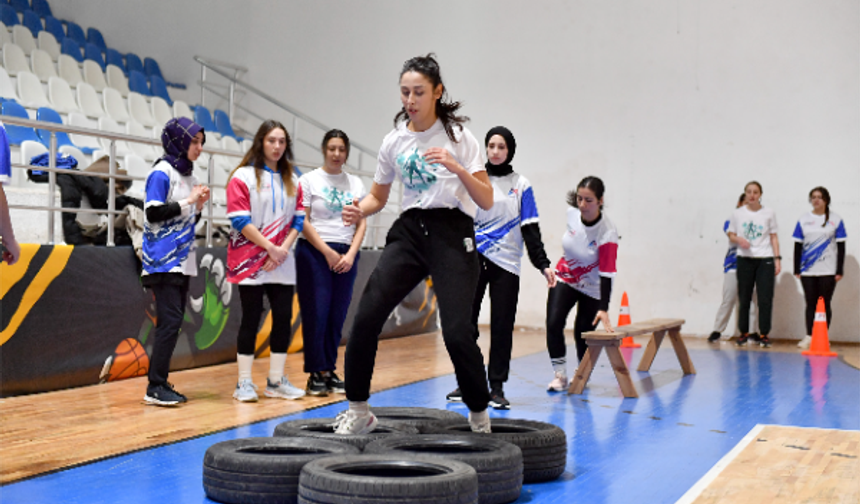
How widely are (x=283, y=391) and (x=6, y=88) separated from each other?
21.1ft

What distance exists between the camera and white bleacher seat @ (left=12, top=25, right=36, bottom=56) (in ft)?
35.8

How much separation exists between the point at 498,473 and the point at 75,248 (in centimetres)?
377

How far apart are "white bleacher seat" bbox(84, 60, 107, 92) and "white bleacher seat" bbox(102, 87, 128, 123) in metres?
0.35

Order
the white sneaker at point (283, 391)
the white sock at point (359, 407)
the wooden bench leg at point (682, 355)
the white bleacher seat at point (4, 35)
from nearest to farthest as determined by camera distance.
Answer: the white sock at point (359, 407) < the white sneaker at point (283, 391) < the wooden bench leg at point (682, 355) < the white bleacher seat at point (4, 35)

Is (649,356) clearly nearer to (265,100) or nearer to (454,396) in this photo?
(454,396)

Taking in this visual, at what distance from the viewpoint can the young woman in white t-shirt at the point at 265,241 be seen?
5.14 metres

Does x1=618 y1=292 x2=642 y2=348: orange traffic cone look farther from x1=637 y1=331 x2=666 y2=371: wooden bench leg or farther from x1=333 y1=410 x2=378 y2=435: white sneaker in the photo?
x1=333 y1=410 x2=378 y2=435: white sneaker

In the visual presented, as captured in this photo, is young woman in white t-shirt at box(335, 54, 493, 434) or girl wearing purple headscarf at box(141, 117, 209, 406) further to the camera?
girl wearing purple headscarf at box(141, 117, 209, 406)

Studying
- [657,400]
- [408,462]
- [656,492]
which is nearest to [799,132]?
[657,400]

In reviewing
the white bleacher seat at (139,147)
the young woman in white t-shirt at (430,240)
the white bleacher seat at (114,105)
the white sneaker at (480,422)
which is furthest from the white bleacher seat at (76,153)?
the white sneaker at (480,422)

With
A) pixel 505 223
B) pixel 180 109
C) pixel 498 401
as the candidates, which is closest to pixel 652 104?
pixel 505 223

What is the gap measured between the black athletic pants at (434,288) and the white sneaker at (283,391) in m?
1.93

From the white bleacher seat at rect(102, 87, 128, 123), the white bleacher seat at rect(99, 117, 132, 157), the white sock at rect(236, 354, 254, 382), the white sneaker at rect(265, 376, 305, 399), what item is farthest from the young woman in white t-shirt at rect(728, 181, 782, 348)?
the white bleacher seat at rect(102, 87, 128, 123)

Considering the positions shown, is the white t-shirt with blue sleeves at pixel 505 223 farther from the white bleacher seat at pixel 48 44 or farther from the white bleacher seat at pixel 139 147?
the white bleacher seat at pixel 48 44
